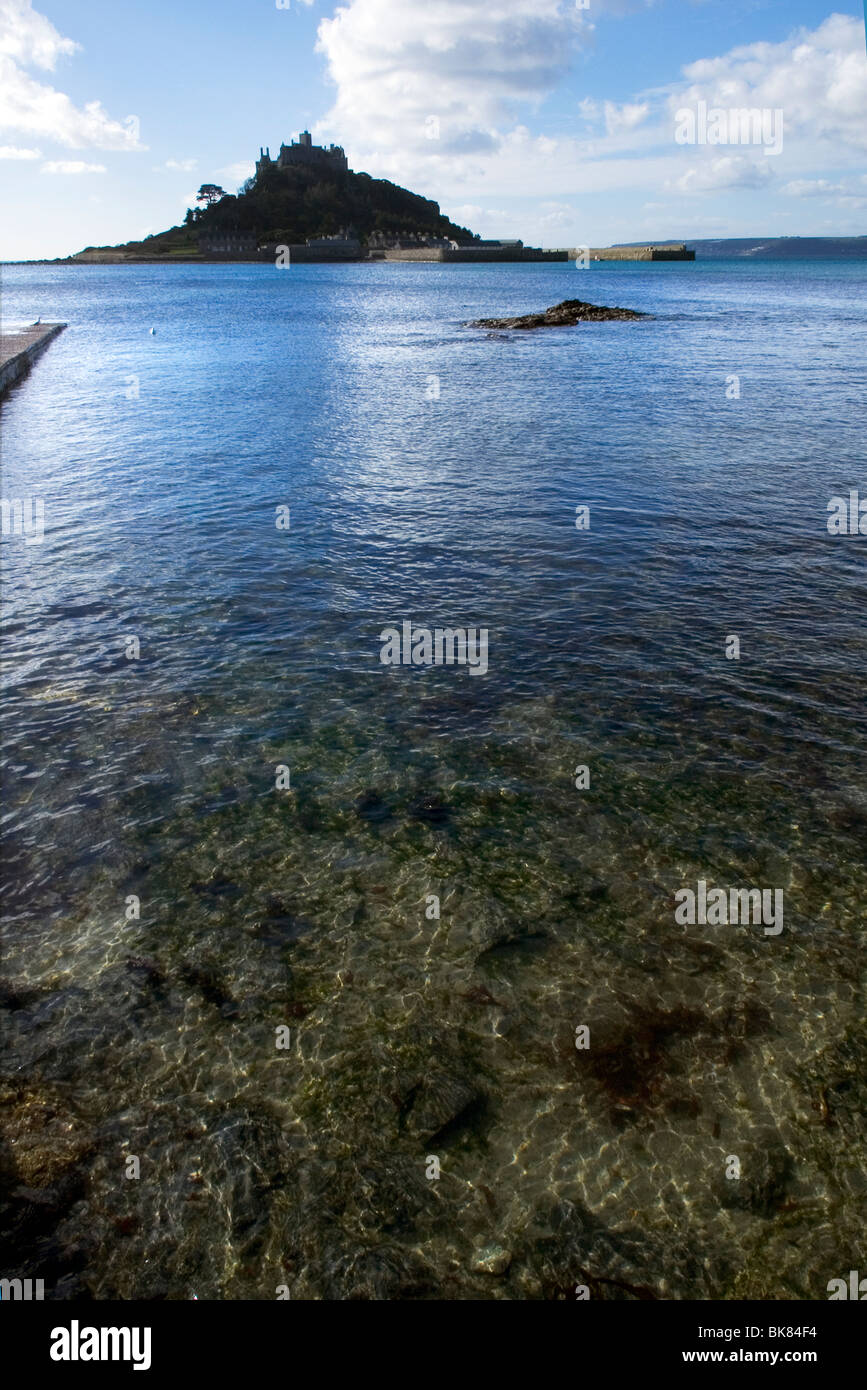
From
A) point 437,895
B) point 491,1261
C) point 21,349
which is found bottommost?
point 491,1261

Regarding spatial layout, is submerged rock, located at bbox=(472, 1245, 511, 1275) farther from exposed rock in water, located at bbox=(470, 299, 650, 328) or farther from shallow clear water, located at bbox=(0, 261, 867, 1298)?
exposed rock in water, located at bbox=(470, 299, 650, 328)

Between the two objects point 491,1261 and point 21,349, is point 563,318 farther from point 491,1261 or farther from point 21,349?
point 491,1261

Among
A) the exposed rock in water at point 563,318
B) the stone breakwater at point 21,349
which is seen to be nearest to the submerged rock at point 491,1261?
the stone breakwater at point 21,349

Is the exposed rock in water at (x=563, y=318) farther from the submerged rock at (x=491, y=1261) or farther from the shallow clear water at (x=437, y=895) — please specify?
the submerged rock at (x=491, y=1261)

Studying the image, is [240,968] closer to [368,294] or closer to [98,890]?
[98,890]

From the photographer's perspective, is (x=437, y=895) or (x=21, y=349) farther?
(x=21, y=349)

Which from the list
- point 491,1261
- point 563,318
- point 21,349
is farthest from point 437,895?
point 563,318

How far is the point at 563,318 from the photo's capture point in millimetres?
95438

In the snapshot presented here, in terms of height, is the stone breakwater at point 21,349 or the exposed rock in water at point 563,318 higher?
the exposed rock in water at point 563,318

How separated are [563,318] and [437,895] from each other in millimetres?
97850

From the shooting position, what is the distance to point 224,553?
1015 inches

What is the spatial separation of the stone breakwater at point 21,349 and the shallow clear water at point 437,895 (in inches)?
1376

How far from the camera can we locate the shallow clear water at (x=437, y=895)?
818 centimetres
